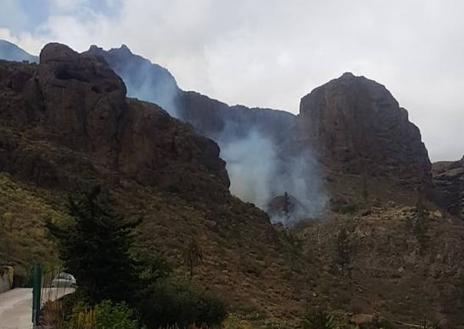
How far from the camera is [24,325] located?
13.6 metres

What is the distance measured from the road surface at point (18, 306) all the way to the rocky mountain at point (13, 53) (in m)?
91.9

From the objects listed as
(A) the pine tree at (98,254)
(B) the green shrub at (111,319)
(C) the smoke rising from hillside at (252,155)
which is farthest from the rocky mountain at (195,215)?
(B) the green shrub at (111,319)

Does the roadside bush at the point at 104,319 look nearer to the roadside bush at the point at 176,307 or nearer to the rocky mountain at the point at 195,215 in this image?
the roadside bush at the point at 176,307

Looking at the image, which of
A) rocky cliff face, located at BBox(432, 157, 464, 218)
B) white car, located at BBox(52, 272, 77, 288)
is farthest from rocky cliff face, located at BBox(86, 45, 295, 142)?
white car, located at BBox(52, 272, 77, 288)

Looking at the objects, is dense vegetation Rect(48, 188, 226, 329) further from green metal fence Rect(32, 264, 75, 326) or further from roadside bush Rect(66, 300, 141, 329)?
roadside bush Rect(66, 300, 141, 329)

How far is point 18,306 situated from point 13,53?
324 ft

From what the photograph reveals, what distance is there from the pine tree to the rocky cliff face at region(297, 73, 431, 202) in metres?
92.9

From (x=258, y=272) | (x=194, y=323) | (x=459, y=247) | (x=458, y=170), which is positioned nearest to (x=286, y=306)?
(x=258, y=272)

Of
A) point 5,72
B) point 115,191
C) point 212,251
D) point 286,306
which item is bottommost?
point 286,306

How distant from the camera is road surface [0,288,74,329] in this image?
13914 mm

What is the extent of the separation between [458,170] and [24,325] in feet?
389

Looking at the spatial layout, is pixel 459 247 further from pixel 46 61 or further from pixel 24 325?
pixel 24 325

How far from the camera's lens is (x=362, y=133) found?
116m

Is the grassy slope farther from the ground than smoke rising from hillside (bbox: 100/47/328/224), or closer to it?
closer to it
